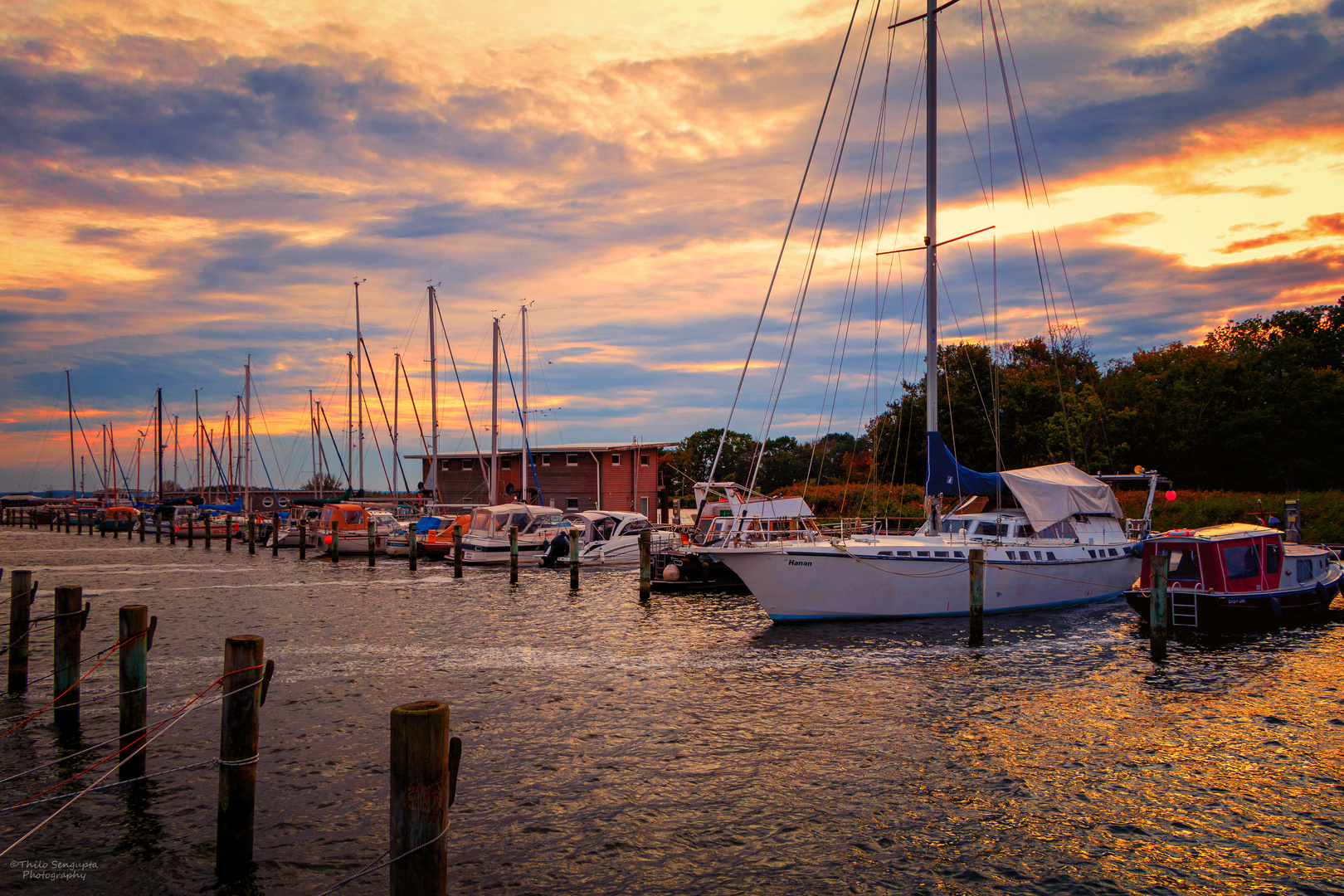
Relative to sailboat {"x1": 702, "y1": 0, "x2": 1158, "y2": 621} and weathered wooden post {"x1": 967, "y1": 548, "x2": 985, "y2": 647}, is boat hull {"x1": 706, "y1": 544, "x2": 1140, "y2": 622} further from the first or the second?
weathered wooden post {"x1": 967, "y1": 548, "x2": 985, "y2": 647}

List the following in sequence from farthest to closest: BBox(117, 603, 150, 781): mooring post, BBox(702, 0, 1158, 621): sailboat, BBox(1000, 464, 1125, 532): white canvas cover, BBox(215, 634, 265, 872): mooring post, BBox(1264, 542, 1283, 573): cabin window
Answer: BBox(1000, 464, 1125, 532): white canvas cover, BBox(1264, 542, 1283, 573): cabin window, BBox(702, 0, 1158, 621): sailboat, BBox(117, 603, 150, 781): mooring post, BBox(215, 634, 265, 872): mooring post

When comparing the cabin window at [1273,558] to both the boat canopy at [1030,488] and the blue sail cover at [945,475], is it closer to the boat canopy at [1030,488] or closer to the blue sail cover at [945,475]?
the boat canopy at [1030,488]

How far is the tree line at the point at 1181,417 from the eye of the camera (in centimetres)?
5262

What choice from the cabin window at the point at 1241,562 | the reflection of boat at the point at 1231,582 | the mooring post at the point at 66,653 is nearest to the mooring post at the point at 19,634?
the mooring post at the point at 66,653

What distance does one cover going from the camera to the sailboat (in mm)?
20406

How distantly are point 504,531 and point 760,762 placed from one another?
28.3 meters

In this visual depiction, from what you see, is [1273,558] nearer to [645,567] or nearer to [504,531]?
[645,567]

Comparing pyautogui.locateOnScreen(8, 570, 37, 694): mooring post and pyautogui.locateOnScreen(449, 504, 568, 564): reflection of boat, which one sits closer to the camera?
pyautogui.locateOnScreen(8, 570, 37, 694): mooring post

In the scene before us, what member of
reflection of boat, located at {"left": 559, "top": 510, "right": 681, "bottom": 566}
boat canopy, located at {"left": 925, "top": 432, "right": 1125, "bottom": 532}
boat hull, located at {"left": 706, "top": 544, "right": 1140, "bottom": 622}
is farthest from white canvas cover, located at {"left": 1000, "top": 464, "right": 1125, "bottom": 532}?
reflection of boat, located at {"left": 559, "top": 510, "right": 681, "bottom": 566}

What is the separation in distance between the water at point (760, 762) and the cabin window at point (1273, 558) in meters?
1.74

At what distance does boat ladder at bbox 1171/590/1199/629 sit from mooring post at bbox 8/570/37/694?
24.4 m

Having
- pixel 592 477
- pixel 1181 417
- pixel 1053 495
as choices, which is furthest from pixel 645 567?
pixel 1181 417

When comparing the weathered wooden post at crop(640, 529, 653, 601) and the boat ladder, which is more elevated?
the weathered wooden post at crop(640, 529, 653, 601)

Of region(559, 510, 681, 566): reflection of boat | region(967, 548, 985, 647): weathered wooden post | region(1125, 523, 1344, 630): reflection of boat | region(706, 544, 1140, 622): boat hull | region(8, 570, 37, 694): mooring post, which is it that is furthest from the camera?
region(559, 510, 681, 566): reflection of boat
